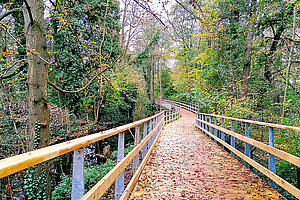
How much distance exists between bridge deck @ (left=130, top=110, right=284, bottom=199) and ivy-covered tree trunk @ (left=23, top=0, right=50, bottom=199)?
115 inches

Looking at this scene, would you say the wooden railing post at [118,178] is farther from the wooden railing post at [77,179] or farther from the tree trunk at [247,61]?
the tree trunk at [247,61]

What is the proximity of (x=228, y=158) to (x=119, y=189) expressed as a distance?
3842 mm

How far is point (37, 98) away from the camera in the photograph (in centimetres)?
491

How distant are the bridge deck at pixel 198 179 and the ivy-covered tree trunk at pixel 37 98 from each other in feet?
9.61

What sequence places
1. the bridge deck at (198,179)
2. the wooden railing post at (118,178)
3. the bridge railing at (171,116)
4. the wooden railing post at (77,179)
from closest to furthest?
the wooden railing post at (77,179) → the wooden railing post at (118,178) → the bridge deck at (198,179) → the bridge railing at (171,116)

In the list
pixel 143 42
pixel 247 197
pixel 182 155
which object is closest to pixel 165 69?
pixel 143 42

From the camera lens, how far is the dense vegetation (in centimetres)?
486

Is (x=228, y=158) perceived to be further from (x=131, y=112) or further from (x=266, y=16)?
(x=131, y=112)

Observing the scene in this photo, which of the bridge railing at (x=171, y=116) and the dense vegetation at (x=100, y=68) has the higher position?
the dense vegetation at (x=100, y=68)

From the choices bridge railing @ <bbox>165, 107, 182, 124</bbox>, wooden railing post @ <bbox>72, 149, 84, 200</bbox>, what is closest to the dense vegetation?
wooden railing post @ <bbox>72, 149, 84, 200</bbox>

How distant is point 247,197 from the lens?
317 cm

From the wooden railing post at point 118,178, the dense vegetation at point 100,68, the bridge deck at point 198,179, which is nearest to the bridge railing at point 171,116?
the dense vegetation at point 100,68

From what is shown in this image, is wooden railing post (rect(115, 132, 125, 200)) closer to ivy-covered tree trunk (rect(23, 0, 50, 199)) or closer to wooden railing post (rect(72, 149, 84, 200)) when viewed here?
wooden railing post (rect(72, 149, 84, 200))

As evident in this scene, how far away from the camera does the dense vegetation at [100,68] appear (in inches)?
191
